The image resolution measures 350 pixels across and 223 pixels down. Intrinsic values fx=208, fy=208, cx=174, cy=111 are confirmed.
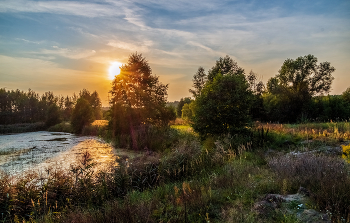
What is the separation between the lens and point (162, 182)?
7629mm

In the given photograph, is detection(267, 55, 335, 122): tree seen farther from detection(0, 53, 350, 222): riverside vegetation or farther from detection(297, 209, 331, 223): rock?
detection(297, 209, 331, 223): rock

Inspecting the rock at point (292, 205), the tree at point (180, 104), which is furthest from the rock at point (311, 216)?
the tree at point (180, 104)

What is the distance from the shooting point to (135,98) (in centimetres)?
2333

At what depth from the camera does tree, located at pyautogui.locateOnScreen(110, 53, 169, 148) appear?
22.8m

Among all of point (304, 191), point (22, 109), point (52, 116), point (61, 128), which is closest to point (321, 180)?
point (304, 191)

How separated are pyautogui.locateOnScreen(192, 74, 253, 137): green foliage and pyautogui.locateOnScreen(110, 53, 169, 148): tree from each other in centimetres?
1105

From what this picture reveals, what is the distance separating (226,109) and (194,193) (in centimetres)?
796

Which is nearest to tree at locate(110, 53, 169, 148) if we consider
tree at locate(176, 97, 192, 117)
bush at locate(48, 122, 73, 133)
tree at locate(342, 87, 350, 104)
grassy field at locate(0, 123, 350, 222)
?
grassy field at locate(0, 123, 350, 222)

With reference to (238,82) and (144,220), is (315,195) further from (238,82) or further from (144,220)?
(238,82)

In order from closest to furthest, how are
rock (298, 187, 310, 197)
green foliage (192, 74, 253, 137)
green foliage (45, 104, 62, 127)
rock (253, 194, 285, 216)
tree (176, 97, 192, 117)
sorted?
rock (253, 194, 285, 216) < rock (298, 187, 310, 197) < green foliage (192, 74, 253, 137) < green foliage (45, 104, 62, 127) < tree (176, 97, 192, 117)

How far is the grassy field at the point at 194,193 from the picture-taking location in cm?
430

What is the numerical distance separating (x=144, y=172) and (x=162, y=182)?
81 cm

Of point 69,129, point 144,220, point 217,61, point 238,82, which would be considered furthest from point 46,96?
point 144,220

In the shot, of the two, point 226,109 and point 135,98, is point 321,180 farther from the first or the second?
point 135,98
